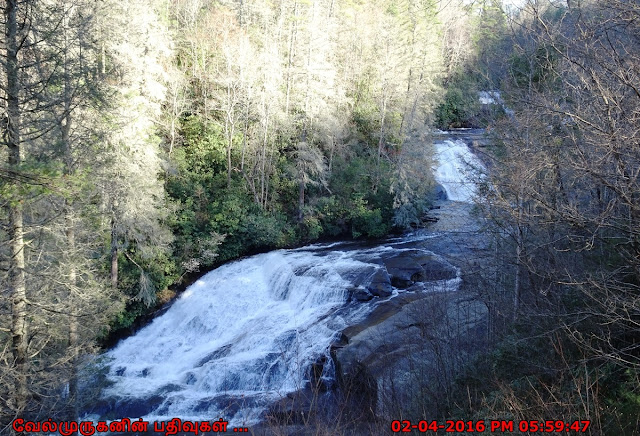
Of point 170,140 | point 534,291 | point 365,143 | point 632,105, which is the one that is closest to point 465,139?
point 365,143

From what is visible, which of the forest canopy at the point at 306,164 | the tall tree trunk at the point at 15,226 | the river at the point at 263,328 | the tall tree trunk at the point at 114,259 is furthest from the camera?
the tall tree trunk at the point at 114,259

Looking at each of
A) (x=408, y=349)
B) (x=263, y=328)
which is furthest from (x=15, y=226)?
(x=263, y=328)

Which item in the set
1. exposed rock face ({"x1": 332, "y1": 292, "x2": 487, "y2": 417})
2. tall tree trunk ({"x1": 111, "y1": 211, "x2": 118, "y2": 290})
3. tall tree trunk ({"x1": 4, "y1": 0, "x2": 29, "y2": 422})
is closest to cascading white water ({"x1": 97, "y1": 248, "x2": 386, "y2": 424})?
exposed rock face ({"x1": 332, "y1": 292, "x2": 487, "y2": 417})

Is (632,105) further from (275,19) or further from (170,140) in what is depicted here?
(275,19)

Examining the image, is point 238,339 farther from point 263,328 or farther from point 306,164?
point 306,164

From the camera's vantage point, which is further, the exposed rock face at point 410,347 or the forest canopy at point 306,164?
the exposed rock face at point 410,347

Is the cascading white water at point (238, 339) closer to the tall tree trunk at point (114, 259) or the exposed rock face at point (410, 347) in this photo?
the exposed rock face at point (410, 347)

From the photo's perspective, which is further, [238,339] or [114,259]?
[114,259]

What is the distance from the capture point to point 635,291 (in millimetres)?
5016

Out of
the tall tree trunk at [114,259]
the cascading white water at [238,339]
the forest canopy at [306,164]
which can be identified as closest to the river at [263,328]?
the cascading white water at [238,339]

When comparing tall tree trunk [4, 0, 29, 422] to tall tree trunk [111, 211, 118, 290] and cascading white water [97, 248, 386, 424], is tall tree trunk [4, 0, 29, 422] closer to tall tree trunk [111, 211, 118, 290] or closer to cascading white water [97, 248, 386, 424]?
cascading white water [97, 248, 386, 424]

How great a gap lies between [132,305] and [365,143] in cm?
1449

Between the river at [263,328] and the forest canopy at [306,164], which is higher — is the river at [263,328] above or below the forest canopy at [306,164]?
below

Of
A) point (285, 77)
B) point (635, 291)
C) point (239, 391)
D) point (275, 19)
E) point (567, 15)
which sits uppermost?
point (275, 19)
